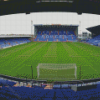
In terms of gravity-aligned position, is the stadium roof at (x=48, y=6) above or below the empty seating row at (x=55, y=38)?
below

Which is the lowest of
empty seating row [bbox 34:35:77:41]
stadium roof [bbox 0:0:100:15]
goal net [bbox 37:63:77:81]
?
goal net [bbox 37:63:77:81]

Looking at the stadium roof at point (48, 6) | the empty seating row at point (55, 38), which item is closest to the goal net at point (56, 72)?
the stadium roof at point (48, 6)

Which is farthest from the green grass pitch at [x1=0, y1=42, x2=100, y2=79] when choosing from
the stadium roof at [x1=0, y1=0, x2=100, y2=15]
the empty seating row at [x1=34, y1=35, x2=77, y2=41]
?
the empty seating row at [x1=34, y1=35, x2=77, y2=41]

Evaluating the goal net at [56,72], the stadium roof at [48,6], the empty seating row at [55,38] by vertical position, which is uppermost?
the empty seating row at [55,38]

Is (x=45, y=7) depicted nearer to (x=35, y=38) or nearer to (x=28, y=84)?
(x=28, y=84)

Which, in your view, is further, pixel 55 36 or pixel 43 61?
pixel 55 36

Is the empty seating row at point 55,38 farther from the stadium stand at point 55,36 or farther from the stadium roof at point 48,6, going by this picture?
the stadium roof at point 48,6

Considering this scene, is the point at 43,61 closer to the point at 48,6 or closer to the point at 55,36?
the point at 48,6

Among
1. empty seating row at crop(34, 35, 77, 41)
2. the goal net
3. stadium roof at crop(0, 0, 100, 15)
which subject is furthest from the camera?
empty seating row at crop(34, 35, 77, 41)

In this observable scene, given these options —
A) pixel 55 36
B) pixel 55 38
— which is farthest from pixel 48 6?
pixel 55 36

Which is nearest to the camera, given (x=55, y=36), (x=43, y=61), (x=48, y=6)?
(x=48, y=6)

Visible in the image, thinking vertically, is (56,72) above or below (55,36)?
below

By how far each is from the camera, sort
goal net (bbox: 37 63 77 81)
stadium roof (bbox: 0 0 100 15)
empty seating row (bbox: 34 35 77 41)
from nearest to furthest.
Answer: stadium roof (bbox: 0 0 100 15) → goal net (bbox: 37 63 77 81) → empty seating row (bbox: 34 35 77 41)

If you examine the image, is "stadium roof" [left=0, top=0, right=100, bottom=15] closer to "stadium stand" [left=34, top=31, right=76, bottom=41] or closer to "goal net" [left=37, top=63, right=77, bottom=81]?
"goal net" [left=37, top=63, right=77, bottom=81]
